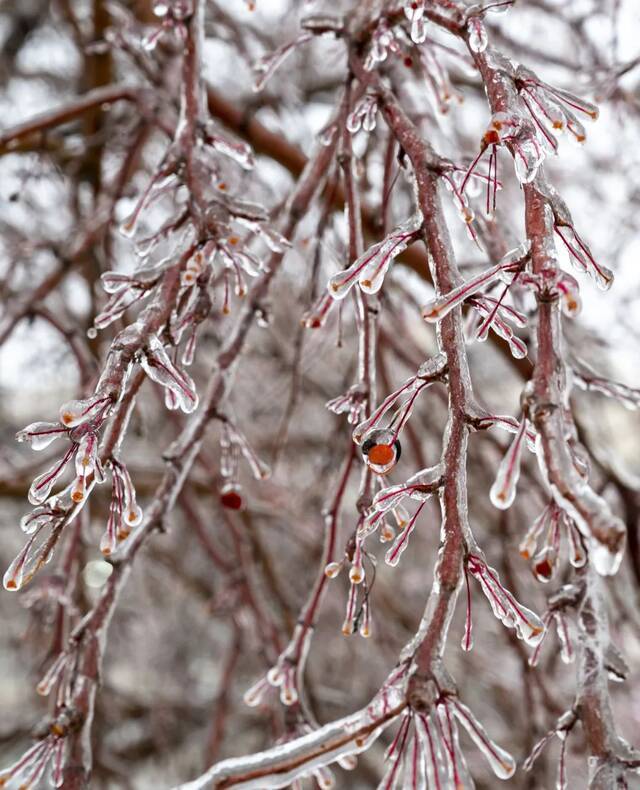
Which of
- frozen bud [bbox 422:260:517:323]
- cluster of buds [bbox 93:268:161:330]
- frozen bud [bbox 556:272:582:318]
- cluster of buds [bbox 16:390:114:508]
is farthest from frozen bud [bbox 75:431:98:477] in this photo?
frozen bud [bbox 556:272:582:318]

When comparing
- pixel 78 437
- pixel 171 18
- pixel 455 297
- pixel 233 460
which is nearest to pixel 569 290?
pixel 455 297

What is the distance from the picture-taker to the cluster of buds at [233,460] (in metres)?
1.14

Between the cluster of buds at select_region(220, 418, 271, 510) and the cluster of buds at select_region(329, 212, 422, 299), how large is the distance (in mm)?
406

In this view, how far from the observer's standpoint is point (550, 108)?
0.79 metres

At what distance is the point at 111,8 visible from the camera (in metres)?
2.04

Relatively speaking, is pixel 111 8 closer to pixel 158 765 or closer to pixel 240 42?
pixel 240 42

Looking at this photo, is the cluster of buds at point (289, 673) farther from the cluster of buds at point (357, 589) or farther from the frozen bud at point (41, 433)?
the frozen bud at point (41, 433)

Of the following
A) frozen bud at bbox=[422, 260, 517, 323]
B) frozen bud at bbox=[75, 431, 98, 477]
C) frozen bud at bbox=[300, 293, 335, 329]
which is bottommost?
frozen bud at bbox=[75, 431, 98, 477]

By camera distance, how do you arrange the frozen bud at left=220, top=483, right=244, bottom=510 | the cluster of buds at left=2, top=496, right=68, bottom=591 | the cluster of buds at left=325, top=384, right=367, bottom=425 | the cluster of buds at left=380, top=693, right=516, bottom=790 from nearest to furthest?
the cluster of buds at left=380, top=693, right=516, bottom=790 → the cluster of buds at left=2, top=496, right=68, bottom=591 → the cluster of buds at left=325, top=384, right=367, bottom=425 → the frozen bud at left=220, top=483, right=244, bottom=510

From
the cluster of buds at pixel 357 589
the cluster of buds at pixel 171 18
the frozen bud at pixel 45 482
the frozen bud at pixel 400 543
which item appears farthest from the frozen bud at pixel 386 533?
the cluster of buds at pixel 171 18

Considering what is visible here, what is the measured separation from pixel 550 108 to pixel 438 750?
584 mm

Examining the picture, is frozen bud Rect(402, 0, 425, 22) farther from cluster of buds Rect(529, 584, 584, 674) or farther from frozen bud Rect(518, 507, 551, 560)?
cluster of buds Rect(529, 584, 584, 674)

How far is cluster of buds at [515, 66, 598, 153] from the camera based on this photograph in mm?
788

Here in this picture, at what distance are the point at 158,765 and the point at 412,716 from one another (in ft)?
12.5
